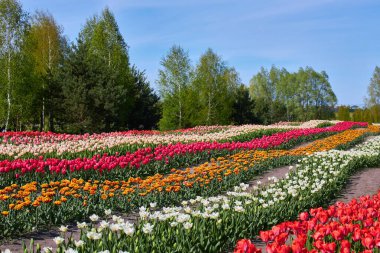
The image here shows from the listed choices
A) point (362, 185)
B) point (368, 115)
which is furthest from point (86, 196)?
point (368, 115)

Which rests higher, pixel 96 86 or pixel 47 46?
pixel 47 46

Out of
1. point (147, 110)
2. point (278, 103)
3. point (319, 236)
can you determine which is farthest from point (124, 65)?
point (319, 236)

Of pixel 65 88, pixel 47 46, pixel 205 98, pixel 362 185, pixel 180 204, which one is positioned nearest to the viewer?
pixel 180 204

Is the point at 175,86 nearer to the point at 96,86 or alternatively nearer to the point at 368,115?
the point at 96,86

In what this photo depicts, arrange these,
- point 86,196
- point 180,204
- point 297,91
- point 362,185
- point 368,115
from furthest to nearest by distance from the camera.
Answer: point 297,91
point 368,115
point 362,185
point 180,204
point 86,196

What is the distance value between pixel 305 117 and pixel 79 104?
45924 mm

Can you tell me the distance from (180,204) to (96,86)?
24.5 metres

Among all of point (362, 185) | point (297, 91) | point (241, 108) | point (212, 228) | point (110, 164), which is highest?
point (297, 91)

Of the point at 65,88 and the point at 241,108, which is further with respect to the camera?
the point at 241,108

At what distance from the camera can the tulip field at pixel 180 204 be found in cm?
421

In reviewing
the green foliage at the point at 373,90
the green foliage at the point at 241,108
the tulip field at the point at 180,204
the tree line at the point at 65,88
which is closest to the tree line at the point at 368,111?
the green foliage at the point at 373,90

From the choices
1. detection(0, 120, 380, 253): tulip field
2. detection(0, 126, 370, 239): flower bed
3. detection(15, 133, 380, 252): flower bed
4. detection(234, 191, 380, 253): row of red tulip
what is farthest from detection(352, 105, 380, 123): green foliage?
detection(234, 191, 380, 253): row of red tulip

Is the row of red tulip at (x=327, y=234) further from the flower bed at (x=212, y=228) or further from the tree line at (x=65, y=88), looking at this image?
the tree line at (x=65, y=88)

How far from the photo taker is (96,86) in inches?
1224
